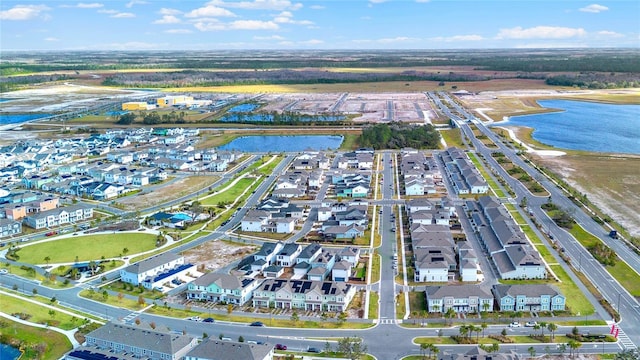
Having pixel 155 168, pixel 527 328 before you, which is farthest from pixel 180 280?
pixel 155 168

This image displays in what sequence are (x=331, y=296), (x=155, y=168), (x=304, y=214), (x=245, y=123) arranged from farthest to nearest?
1. (x=245, y=123)
2. (x=155, y=168)
3. (x=304, y=214)
4. (x=331, y=296)

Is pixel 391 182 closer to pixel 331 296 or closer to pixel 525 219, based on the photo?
pixel 525 219

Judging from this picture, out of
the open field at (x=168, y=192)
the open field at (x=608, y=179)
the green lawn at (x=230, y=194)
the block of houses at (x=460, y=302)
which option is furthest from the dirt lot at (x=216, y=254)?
the open field at (x=608, y=179)

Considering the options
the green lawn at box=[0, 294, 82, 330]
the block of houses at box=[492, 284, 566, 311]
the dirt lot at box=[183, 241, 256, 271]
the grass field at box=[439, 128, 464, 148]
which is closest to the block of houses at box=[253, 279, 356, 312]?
the dirt lot at box=[183, 241, 256, 271]

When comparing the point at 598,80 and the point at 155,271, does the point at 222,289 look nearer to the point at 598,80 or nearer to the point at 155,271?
the point at 155,271

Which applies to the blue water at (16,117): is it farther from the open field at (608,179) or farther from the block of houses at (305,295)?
the open field at (608,179)

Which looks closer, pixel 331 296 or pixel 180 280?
pixel 331 296
